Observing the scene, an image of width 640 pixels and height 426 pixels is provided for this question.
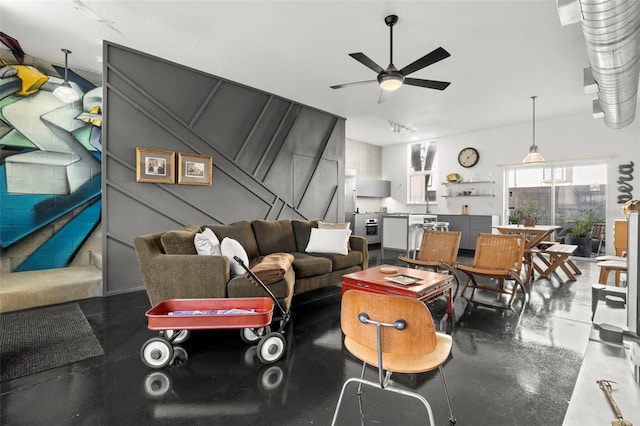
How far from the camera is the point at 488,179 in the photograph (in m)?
8.21

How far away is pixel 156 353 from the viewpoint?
2.22m

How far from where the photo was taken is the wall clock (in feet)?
27.5

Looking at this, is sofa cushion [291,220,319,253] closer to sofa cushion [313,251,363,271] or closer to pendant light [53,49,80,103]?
sofa cushion [313,251,363,271]

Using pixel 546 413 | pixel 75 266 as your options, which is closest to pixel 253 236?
pixel 75 266

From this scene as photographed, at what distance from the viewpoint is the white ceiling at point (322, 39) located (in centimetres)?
331

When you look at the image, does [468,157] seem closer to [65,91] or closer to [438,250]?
[438,250]

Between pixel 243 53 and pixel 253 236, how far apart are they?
2.51 m

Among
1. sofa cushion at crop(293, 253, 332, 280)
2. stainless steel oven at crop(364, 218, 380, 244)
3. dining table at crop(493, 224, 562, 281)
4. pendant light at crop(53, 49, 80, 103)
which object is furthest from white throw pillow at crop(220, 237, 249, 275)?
stainless steel oven at crop(364, 218, 380, 244)

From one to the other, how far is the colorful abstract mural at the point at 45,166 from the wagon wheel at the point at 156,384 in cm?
373

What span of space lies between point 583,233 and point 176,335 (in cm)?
829

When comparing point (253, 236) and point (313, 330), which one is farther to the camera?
point (253, 236)

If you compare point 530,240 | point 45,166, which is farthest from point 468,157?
point 45,166

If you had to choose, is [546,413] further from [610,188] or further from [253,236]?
[610,188]

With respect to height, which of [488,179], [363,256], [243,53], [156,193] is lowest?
[363,256]
